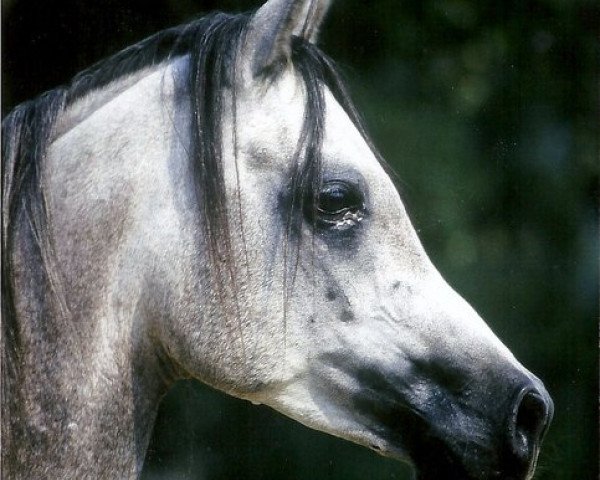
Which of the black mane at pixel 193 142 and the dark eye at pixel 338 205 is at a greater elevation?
the black mane at pixel 193 142

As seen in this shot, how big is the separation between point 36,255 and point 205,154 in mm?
256

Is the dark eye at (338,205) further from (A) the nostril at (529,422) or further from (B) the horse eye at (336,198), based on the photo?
(A) the nostril at (529,422)

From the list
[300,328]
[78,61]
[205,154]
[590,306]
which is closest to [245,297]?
[300,328]

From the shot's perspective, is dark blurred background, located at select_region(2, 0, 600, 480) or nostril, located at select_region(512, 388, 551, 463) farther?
dark blurred background, located at select_region(2, 0, 600, 480)

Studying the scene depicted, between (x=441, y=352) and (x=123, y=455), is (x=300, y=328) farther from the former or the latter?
(x=123, y=455)

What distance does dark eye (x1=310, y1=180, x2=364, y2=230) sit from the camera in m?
1.10

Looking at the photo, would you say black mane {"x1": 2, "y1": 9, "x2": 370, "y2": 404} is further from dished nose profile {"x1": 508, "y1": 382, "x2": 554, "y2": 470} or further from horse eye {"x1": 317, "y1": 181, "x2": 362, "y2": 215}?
dished nose profile {"x1": 508, "y1": 382, "x2": 554, "y2": 470}

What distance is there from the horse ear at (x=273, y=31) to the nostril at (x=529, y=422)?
1.74 ft

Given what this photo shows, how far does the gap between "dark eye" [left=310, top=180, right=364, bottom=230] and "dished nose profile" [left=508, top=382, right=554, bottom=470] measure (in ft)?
1.01

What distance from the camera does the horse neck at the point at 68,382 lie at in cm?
107

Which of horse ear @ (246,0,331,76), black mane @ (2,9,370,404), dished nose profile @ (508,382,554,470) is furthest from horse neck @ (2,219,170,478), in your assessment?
dished nose profile @ (508,382,554,470)

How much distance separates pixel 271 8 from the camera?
1086 millimetres

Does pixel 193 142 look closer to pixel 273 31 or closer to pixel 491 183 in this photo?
pixel 273 31

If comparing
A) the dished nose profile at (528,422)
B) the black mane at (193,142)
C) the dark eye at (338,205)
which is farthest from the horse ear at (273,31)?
the dished nose profile at (528,422)
